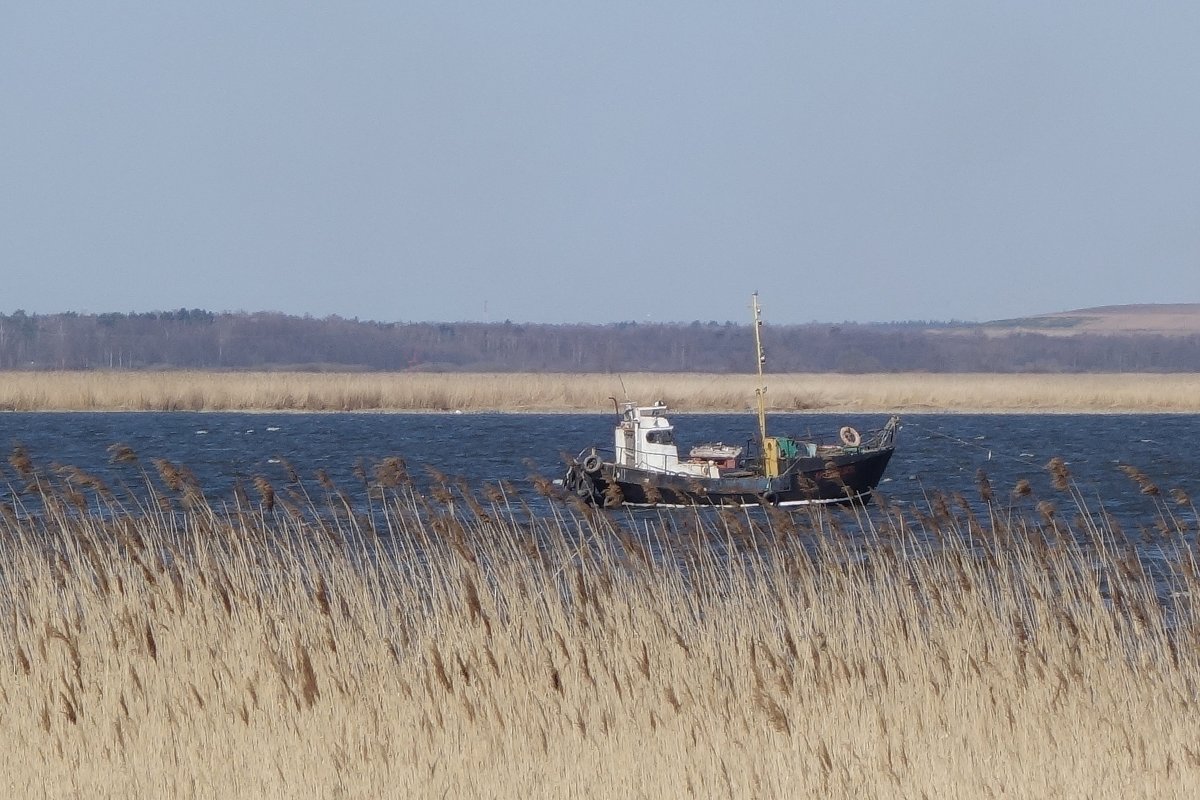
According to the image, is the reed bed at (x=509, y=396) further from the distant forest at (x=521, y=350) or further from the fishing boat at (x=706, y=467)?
the distant forest at (x=521, y=350)

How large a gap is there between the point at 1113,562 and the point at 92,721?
5.72m

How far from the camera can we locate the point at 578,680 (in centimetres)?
819

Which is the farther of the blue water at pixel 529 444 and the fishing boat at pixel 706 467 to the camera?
the blue water at pixel 529 444

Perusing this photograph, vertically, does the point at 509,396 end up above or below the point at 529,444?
above

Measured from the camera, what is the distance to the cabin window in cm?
3092

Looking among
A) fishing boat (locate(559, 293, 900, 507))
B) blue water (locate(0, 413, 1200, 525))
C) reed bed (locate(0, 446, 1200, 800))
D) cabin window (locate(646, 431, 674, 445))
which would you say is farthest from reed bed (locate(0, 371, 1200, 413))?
reed bed (locate(0, 446, 1200, 800))

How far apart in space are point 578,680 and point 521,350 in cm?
18004

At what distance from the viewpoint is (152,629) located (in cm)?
895

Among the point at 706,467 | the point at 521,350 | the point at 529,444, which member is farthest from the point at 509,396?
the point at 521,350

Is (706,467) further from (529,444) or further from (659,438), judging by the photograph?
(529,444)

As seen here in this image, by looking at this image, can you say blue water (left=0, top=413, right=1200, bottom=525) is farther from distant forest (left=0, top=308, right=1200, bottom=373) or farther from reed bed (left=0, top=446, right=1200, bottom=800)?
distant forest (left=0, top=308, right=1200, bottom=373)

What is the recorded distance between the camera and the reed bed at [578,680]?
698 centimetres

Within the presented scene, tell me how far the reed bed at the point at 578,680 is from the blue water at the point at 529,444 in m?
13.1

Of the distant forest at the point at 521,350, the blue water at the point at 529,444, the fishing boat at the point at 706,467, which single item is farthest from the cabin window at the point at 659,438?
the distant forest at the point at 521,350
